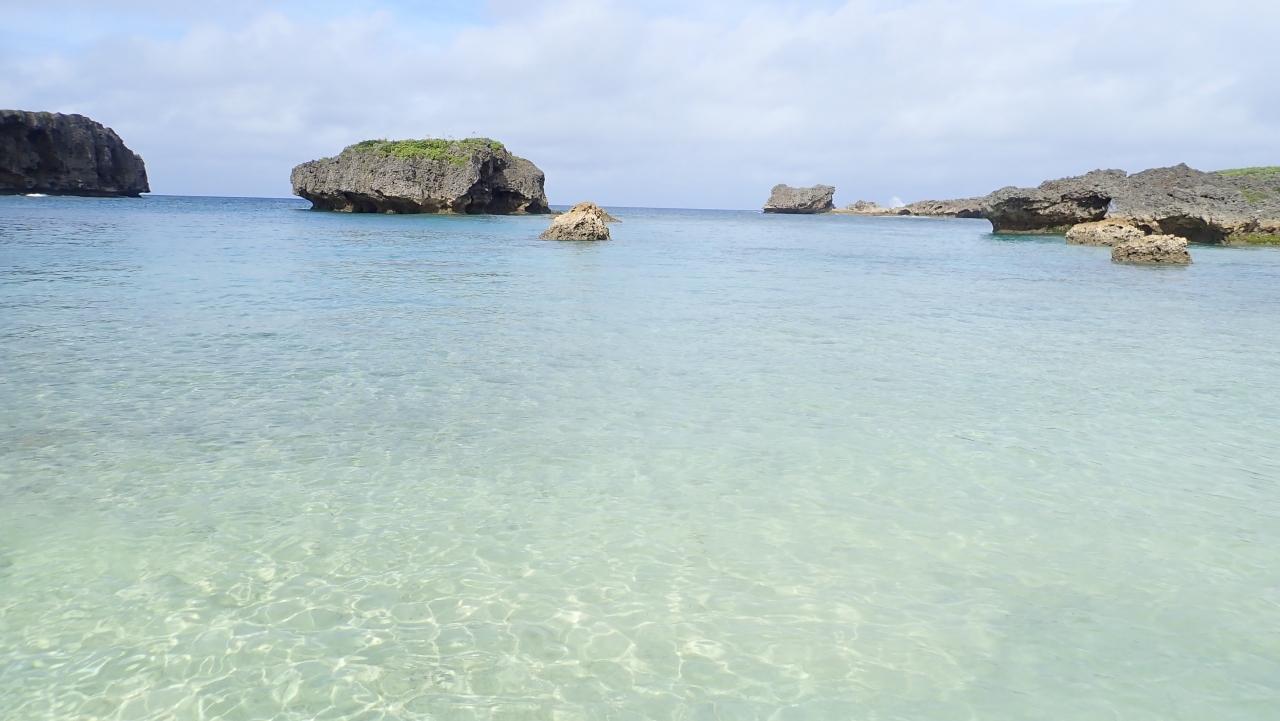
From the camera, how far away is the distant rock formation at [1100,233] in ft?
143

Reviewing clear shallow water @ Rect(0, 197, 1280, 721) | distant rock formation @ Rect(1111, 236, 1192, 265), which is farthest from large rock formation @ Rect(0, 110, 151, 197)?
distant rock formation @ Rect(1111, 236, 1192, 265)

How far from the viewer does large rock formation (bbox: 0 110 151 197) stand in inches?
3366

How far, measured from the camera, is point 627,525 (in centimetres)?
592

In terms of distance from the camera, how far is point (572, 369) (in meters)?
11.0

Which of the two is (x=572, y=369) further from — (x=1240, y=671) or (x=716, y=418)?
(x=1240, y=671)

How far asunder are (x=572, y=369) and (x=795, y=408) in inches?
131

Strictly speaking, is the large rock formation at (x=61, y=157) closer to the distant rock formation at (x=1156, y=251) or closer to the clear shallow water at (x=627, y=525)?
the clear shallow water at (x=627, y=525)

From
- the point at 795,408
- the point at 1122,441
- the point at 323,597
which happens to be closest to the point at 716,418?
the point at 795,408

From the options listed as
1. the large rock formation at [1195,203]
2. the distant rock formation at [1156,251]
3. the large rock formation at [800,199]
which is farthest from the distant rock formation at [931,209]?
the distant rock formation at [1156,251]

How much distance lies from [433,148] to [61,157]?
51.4 meters

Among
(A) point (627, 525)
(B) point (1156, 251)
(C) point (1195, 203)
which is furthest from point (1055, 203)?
(A) point (627, 525)

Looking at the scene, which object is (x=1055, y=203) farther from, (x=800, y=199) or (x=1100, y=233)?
(x=800, y=199)

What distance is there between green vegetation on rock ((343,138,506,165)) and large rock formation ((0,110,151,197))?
4021 cm

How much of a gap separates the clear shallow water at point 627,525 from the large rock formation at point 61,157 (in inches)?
3703
